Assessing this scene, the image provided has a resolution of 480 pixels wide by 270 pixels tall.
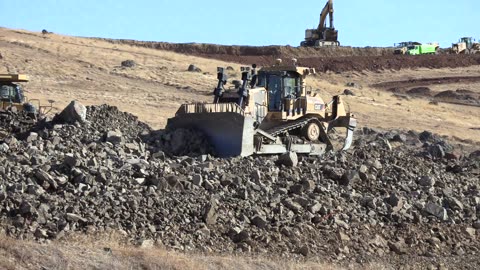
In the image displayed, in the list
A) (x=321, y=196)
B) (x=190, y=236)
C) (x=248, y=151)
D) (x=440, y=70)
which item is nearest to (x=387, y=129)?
(x=248, y=151)

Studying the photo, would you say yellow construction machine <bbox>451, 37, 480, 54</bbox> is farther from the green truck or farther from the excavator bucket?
the excavator bucket

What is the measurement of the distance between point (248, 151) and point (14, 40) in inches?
1357

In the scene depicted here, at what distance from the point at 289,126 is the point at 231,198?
6.37 metres

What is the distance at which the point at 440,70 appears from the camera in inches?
2525

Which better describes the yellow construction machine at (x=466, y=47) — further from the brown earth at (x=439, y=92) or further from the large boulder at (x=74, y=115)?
the large boulder at (x=74, y=115)

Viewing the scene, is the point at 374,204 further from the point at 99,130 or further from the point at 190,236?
the point at 99,130

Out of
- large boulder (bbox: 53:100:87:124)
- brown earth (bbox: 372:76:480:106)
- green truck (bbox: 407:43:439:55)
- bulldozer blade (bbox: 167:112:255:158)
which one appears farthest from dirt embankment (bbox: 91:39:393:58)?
bulldozer blade (bbox: 167:112:255:158)

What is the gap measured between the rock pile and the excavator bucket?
0.87 metres

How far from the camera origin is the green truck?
2846 inches

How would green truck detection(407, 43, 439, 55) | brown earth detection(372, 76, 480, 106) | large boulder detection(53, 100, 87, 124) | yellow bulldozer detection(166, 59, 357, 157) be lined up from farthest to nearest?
green truck detection(407, 43, 439, 55)
brown earth detection(372, 76, 480, 106)
large boulder detection(53, 100, 87, 124)
yellow bulldozer detection(166, 59, 357, 157)

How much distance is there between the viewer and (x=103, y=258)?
500 inches

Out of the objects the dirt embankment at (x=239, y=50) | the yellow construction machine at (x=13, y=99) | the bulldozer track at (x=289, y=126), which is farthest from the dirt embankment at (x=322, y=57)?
the bulldozer track at (x=289, y=126)

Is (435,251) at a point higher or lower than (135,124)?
lower

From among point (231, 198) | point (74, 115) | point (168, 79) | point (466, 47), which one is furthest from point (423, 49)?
point (231, 198)
